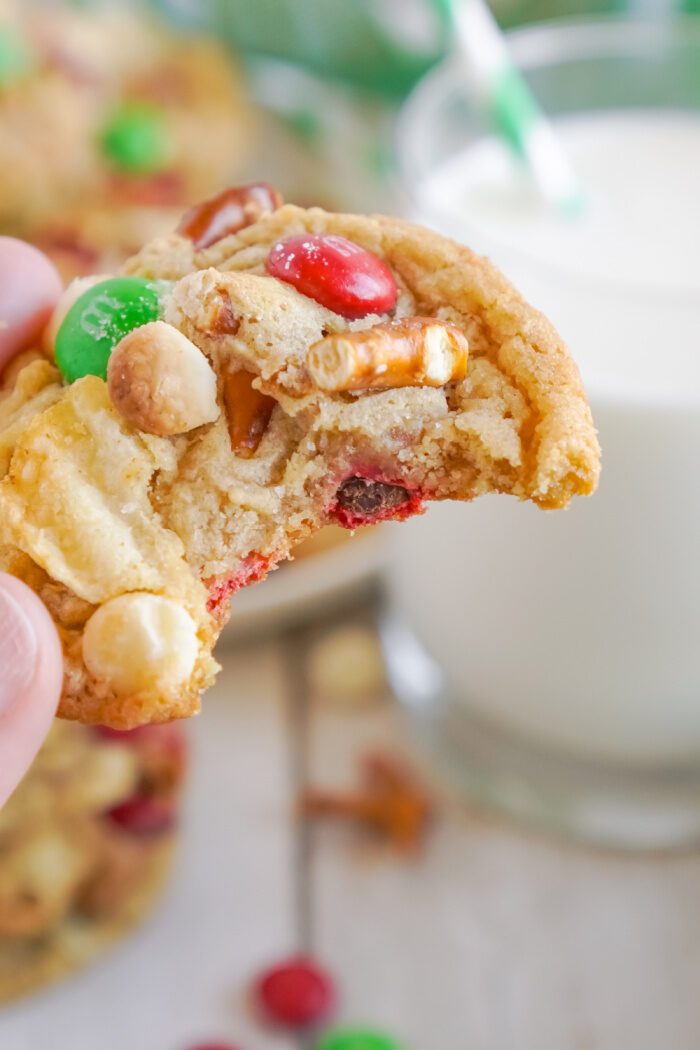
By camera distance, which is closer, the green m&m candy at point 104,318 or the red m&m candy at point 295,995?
the green m&m candy at point 104,318

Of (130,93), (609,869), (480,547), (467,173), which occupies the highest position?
(467,173)

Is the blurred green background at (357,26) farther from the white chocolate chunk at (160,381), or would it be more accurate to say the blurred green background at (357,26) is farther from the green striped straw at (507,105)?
the white chocolate chunk at (160,381)

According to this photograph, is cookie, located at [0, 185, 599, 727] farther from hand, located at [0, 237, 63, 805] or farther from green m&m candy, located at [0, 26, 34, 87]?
green m&m candy, located at [0, 26, 34, 87]

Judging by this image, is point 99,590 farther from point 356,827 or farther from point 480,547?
point 356,827

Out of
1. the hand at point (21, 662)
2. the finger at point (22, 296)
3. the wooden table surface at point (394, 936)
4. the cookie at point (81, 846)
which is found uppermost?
the finger at point (22, 296)

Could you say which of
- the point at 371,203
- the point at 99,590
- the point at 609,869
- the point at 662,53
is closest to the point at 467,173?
the point at 662,53

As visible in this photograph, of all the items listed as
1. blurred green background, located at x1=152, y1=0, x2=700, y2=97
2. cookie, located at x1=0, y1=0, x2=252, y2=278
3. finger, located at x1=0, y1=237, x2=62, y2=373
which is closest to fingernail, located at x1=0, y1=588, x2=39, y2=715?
finger, located at x1=0, y1=237, x2=62, y2=373

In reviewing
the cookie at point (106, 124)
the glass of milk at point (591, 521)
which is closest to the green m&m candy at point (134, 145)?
the cookie at point (106, 124)
